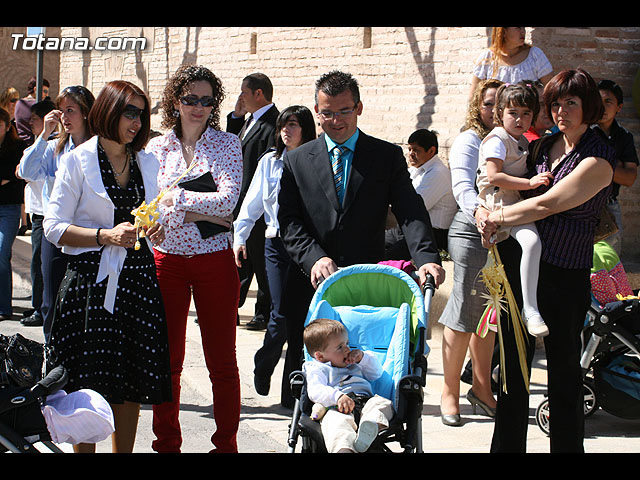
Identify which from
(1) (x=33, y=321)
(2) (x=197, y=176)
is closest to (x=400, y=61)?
(1) (x=33, y=321)

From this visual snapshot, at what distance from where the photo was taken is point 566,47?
8734mm

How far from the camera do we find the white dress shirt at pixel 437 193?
659 cm

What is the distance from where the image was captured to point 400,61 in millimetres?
10766

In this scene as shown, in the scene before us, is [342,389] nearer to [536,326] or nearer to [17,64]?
[536,326]

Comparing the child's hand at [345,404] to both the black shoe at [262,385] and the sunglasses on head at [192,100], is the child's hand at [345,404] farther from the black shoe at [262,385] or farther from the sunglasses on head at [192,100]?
the black shoe at [262,385]

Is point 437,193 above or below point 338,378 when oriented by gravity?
above

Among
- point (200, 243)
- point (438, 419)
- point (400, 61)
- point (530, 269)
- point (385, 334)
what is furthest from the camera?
point (400, 61)

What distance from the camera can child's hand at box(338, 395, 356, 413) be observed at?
386cm

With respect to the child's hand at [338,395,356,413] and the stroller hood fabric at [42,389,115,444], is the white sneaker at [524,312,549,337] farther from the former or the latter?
the stroller hood fabric at [42,389,115,444]

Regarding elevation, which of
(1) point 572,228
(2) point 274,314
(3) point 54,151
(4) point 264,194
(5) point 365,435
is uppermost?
(3) point 54,151

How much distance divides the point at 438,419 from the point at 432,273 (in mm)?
2018

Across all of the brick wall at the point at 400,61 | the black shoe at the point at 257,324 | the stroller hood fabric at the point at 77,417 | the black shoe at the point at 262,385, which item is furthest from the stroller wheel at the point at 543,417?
the brick wall at the point at 400,61

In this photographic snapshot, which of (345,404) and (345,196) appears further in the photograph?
(345,196)
